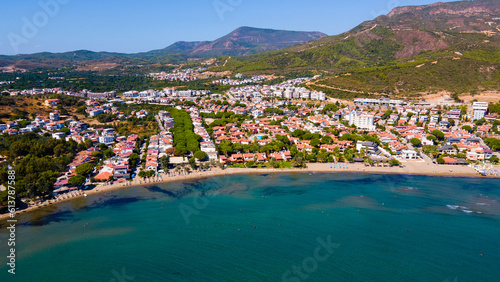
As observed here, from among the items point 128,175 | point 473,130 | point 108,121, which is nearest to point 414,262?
point 128,175

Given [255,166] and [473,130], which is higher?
[473,130]

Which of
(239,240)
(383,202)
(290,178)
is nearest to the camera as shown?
(239,240)

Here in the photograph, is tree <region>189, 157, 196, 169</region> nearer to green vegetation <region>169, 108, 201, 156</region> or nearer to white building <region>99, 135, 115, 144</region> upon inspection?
green vegetation <region>169, 108, 201, 156</region>

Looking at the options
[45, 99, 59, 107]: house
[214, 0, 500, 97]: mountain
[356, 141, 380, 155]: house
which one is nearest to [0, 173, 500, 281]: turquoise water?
[356, 141, 380, 155]: house

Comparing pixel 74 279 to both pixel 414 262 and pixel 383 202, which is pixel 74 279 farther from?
pixel 383 202

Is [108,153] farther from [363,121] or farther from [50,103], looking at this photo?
[363,121]

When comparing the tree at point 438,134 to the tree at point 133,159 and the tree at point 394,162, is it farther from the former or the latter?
the tree at point 133,159
